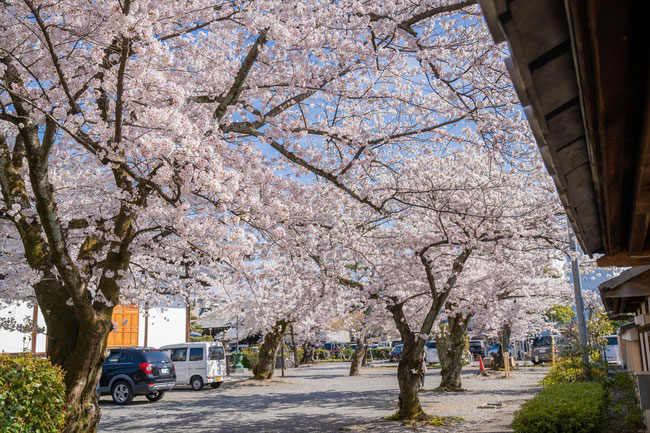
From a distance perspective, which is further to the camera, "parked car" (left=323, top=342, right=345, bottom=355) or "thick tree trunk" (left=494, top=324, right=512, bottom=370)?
"parked car" (left=323, top=342, right=345, bottom=355)

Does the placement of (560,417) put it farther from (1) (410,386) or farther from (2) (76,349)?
(2) (76,349)

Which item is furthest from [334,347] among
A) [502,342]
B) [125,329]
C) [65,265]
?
[65,265]

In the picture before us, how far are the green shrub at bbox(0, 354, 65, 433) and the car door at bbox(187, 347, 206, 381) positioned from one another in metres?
16.6

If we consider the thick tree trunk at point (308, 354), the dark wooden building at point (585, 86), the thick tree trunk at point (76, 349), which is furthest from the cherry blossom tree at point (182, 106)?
the thick tree trunk at point (308, 354)

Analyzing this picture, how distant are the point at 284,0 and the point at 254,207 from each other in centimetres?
284

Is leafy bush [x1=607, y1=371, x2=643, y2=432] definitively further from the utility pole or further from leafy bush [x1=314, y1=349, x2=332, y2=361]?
leafy bush [x1=314, y1=349, x2=332, y2=361]

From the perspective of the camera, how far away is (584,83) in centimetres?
195

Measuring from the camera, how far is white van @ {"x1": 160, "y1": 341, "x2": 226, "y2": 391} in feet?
74.1

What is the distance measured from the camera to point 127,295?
Answer: 39.3 feet

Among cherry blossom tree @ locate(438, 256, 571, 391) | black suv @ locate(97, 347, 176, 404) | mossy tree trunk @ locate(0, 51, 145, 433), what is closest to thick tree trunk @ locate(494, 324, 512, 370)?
cherry blossom tree @ locate(438, 256, 571, 391)

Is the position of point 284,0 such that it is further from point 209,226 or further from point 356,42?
point 209,226

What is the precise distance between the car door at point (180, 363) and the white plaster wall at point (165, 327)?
5.65m

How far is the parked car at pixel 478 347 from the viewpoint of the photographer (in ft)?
151

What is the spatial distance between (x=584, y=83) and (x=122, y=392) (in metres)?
18.8
